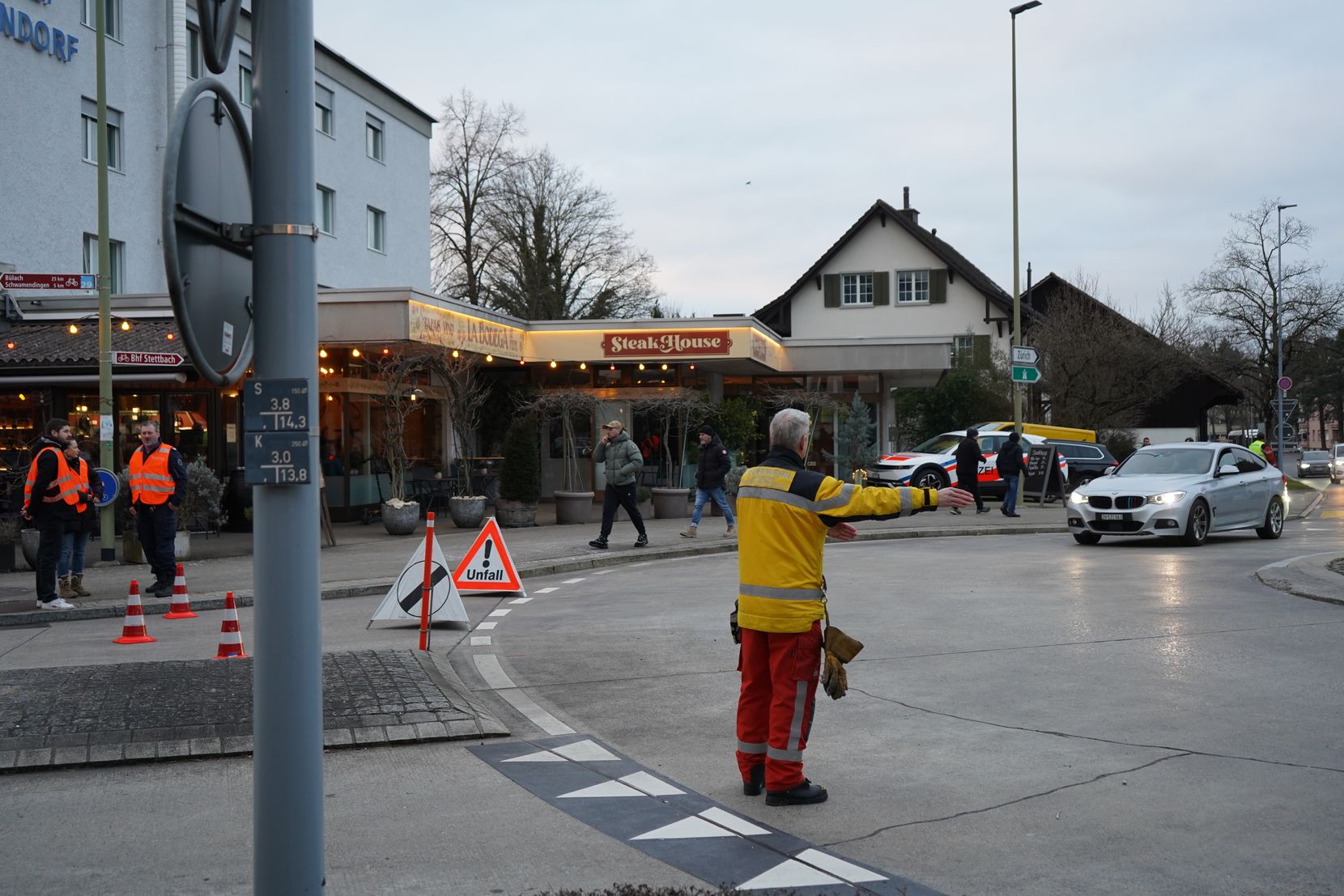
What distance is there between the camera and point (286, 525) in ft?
11.1

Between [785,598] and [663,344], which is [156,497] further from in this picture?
[663,344]

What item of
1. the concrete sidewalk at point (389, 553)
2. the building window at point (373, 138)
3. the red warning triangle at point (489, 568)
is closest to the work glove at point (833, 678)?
the concrete sidewalk at point (389, 553)

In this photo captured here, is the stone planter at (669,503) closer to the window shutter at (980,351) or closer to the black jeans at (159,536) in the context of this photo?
the black jeans at (159,536)

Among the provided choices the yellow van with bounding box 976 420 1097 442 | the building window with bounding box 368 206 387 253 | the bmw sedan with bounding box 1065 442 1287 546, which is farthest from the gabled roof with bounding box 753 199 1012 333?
Result: the bmw sedan with bounding box 1065 442 1287 546

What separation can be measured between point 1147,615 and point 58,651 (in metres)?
9.06

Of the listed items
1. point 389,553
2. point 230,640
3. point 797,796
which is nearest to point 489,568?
point 230,640

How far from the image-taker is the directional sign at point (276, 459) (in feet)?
11.1

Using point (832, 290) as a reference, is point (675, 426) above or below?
below

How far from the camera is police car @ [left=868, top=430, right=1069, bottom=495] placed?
29.0m

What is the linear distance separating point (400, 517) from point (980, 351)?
2835cm

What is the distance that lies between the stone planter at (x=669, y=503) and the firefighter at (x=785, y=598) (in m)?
19.8

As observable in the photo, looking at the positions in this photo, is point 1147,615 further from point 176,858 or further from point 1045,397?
point 1045,397

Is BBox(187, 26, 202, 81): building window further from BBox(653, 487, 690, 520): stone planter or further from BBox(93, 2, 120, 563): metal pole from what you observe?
BBox(653, 487, 690, 520): stone planter

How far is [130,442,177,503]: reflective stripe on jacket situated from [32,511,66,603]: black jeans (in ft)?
2.70
